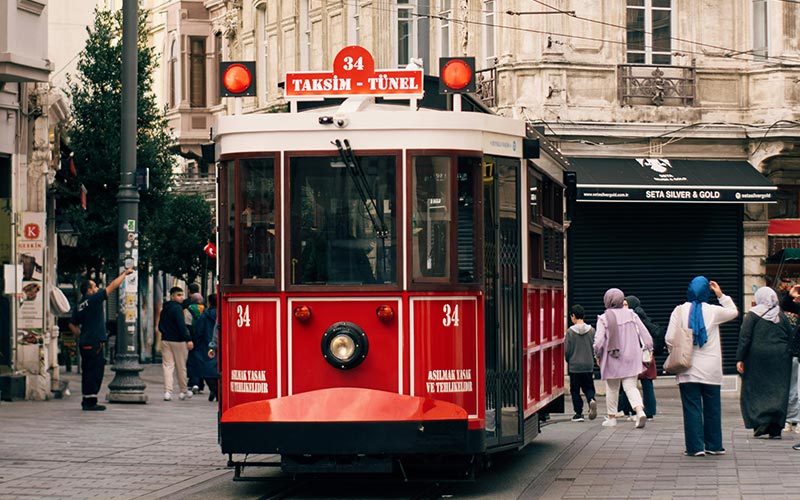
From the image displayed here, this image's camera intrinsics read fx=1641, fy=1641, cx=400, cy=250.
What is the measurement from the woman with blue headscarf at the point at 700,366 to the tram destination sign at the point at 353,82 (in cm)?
407

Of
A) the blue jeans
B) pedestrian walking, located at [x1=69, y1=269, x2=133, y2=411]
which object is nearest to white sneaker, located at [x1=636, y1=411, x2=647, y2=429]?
the blue jeans

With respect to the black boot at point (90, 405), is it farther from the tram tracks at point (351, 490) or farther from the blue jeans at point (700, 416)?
the blue jeans at point (700, 416)

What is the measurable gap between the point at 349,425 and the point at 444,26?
20.8 metres

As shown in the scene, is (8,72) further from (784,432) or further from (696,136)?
(696,136)

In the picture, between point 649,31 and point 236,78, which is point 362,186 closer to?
point 236,78

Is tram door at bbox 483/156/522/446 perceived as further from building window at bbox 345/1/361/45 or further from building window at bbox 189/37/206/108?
building window at bbox 189/37/206/108

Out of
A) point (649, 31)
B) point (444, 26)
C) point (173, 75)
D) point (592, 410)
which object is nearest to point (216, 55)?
point (173, 75)

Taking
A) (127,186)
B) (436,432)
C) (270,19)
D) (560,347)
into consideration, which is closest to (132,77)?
(127,186)

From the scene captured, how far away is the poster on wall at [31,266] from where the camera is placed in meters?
23.0

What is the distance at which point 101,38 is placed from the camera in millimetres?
32969

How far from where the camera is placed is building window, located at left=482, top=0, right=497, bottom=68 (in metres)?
29.4

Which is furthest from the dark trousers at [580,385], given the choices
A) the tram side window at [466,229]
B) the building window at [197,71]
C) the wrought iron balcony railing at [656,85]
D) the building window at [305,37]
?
the building window at [197,71]

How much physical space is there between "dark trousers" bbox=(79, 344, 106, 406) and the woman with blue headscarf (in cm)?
910

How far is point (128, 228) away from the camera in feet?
75.5
